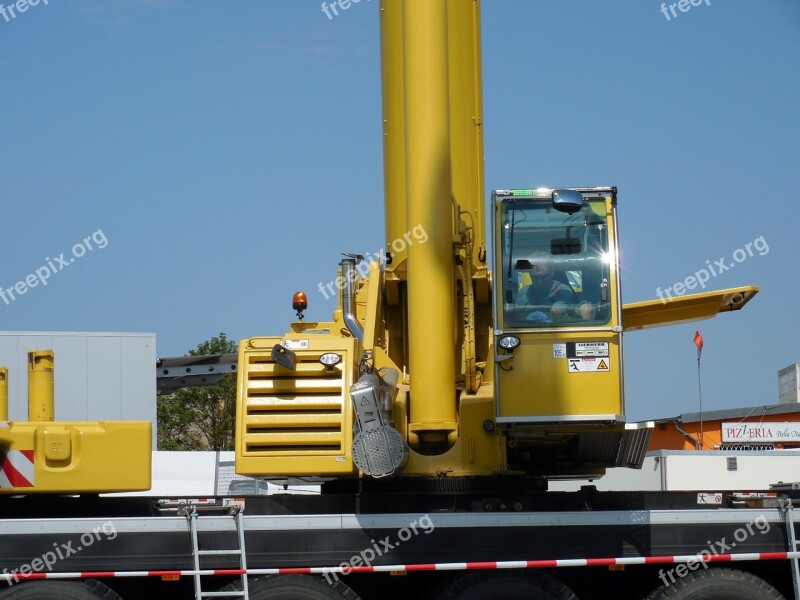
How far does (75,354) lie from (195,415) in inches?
646

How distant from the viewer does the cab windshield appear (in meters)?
8.62

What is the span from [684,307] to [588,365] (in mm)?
1437

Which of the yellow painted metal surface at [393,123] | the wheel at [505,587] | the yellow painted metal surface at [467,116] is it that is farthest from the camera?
the yellow painted metal surface at [393,123]

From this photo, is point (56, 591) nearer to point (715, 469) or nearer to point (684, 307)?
point (684, 307)

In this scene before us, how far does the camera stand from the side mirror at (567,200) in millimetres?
8609

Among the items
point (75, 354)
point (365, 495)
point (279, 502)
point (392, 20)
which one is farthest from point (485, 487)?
point (75, 354)

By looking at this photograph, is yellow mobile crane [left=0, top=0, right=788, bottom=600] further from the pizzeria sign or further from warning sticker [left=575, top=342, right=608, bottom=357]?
the pizzeria sign

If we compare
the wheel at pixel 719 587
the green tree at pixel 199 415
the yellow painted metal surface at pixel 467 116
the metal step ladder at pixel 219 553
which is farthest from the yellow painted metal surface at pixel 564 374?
the green tree at pixel 199 415

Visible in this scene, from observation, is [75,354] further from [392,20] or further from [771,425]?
[771,425]

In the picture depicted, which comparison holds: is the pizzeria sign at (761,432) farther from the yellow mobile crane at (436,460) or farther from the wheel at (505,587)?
the wheel at (505,587)

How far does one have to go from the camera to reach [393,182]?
1014cm

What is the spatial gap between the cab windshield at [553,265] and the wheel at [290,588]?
244 centimetres

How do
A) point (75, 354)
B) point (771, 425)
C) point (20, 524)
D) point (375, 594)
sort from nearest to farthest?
1. point (20, 524)
2. point (375, 594)
3. point (75, 354)
4. point (771, 425)

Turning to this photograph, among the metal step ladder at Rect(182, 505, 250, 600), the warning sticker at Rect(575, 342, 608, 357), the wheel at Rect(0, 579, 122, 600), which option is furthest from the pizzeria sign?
the wheel at Rect(0, 579, 122, 600)
